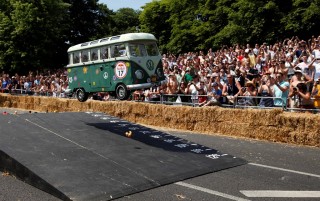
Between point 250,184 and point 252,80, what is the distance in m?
7.65

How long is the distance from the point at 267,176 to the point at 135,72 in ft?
21.8

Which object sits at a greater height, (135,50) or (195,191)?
(135,50)

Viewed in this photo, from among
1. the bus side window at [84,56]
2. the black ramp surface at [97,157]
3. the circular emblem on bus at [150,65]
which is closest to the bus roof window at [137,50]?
the circular emblem on bus at [150,65]

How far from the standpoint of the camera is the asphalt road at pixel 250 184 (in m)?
7.97

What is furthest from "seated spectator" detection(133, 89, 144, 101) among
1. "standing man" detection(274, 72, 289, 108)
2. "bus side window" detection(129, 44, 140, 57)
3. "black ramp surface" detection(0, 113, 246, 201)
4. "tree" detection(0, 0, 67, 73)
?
"tree" detection(0, 0, 67, 73)

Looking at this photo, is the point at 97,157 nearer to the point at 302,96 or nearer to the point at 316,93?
the point at 302,96

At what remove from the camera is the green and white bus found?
47.3ft

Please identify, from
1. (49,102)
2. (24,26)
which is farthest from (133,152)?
(24,26)

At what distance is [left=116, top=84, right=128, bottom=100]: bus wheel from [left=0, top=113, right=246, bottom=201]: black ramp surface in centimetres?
126

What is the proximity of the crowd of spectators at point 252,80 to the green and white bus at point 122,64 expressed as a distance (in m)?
1.14

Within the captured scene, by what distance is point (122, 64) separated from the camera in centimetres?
1459

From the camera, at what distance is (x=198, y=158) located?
10.7 meters

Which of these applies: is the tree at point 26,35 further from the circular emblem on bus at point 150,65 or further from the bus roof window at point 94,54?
the circular emblem on bus at point 150,65

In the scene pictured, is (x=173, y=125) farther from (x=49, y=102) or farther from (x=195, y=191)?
(x=49, y=102)
